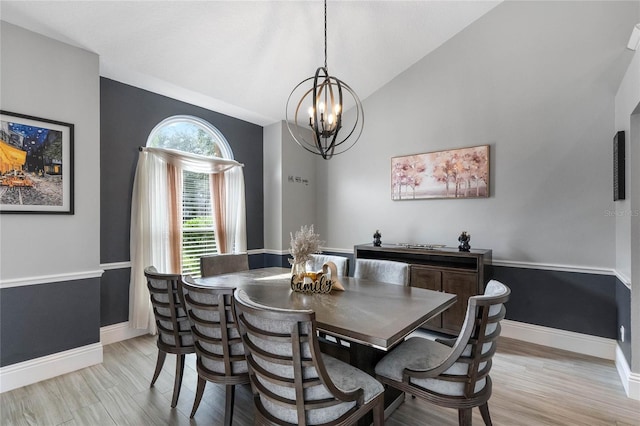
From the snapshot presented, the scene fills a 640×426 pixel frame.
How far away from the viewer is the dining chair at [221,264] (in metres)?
3.23

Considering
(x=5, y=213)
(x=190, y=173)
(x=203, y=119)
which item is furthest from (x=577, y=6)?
(x=5, y=213)

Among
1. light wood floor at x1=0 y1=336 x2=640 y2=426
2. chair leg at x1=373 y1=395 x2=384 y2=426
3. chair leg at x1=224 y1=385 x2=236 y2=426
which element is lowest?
light wood floor at x1=0 y1=336 x2=640 y2=426

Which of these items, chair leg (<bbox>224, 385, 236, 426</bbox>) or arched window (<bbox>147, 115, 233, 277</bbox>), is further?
arched window (<bbox>147, 115, 233, 277</bbox>)

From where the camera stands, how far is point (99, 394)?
2.40 metres

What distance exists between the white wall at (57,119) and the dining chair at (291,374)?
229 centimetres

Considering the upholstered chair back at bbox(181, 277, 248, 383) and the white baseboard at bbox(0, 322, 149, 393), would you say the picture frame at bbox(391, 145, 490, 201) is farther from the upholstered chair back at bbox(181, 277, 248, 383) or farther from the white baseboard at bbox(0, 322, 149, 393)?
the white baseboard at bbox(0, 322, 149, 393)

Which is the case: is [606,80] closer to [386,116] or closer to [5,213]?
[386,116]

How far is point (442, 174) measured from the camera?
3.99m

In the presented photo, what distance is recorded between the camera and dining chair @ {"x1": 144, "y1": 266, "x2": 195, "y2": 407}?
216 centimetres

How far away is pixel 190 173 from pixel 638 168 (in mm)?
4535

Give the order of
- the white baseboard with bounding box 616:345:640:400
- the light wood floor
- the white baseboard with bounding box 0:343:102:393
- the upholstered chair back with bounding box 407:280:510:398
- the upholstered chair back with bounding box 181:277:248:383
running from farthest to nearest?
the white baseboard with bounding box 0:343:102:393 → the white baseboard with bounding box 616:345:640:400 → the light wood floor → the upholstered chair back with bounding box 181:277:248:383 → the upholstered chair back with bounding box 407:280:510:398

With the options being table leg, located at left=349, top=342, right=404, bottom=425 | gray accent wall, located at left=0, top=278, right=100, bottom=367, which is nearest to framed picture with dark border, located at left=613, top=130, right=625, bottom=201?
table leg, located at left=349, top=342, right=404, bottom=425

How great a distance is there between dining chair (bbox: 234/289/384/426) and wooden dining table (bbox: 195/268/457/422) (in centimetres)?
27

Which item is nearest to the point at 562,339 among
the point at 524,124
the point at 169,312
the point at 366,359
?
the point at 524,124
